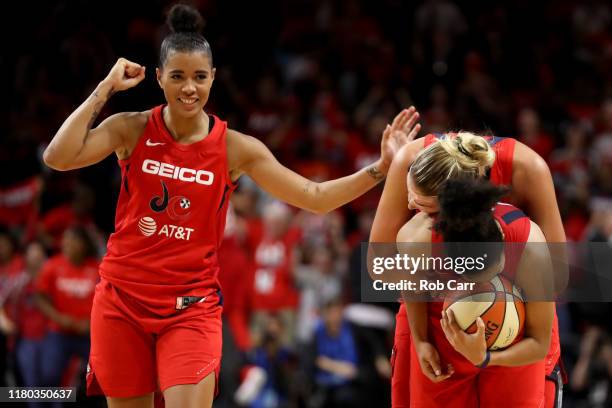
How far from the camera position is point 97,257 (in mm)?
8250

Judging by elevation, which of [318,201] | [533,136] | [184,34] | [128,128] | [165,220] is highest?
[533,136]

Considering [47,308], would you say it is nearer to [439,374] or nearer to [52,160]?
[52,160]

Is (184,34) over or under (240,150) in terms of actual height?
over

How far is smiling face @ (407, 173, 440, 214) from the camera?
3707 mm

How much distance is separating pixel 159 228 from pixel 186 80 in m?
0.62

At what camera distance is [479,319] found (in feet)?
11.7

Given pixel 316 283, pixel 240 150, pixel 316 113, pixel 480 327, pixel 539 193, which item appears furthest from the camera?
pixel 316 113

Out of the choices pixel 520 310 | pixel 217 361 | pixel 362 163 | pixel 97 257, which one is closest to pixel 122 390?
pixel 217 361

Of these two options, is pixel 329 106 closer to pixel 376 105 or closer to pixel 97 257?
pixel 376 105

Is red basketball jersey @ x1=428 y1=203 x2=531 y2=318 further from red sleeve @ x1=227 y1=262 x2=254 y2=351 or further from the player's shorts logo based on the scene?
red sleeve @ x1=227 y1=262 x2=254 y2=351

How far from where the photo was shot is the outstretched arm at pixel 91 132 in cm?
407

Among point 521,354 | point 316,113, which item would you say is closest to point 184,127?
point 521,354

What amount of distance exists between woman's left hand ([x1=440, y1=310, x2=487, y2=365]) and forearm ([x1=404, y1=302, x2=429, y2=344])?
220 millimetres

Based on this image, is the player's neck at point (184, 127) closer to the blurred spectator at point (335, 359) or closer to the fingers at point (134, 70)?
the fingers at point (134, 70)
